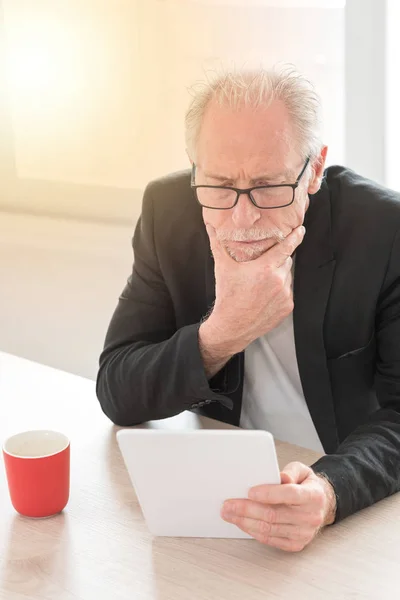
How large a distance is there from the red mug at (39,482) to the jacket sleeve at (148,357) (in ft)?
1.00

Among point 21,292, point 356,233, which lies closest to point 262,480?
point 356,233

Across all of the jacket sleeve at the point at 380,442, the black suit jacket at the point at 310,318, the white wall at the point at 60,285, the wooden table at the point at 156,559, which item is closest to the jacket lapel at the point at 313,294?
the black suit jacket at the point at 310,318

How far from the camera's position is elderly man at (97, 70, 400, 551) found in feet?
4.77

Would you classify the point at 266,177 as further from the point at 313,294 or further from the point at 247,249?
the point at 313,294

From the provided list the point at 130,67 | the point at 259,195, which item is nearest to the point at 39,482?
the point at 259,195

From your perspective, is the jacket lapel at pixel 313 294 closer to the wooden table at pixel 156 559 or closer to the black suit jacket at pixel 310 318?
the black suit jacket at pixel 310 318

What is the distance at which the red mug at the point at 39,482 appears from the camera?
3.86ft

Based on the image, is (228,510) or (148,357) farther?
(148,357)

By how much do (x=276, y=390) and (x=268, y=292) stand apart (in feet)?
→ 1.06

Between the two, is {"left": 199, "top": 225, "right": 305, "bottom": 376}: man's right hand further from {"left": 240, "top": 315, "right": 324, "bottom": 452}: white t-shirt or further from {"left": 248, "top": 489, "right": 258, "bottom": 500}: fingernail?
{"left": 248, "top": 489, "right": 258, "bottom": 500}: fingernail

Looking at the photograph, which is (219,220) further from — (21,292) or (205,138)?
(21,292)

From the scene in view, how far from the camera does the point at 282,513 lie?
1.09 metres

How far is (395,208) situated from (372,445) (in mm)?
501

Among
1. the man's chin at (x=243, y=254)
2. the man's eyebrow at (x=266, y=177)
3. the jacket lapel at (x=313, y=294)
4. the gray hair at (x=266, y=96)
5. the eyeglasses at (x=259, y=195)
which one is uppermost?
the gray hair at (x=266, y=96)
